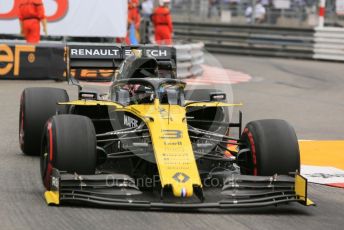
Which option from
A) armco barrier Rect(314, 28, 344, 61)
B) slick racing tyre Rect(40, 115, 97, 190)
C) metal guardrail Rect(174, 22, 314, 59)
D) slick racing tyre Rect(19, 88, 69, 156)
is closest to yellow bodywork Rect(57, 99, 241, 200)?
slick racing tyre Rect(40, 115, 97, 190)

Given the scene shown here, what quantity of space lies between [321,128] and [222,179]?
579cm

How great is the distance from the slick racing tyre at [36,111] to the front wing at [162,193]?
232 cm

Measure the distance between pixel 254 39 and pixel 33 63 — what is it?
11671 mm

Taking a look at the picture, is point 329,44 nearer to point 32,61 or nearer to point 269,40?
point 269,40

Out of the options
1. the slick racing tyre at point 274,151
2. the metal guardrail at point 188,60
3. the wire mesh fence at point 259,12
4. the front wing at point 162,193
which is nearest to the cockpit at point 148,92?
the slick racing tyre at point 274,151

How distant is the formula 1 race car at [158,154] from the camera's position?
751 cm

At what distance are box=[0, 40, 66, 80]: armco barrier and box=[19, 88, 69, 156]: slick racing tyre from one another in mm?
8950

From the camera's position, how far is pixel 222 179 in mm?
8391

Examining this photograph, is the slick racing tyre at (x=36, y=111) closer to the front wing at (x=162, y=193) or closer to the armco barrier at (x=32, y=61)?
the front wing at (x=162, y=193)

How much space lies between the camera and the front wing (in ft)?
24.3

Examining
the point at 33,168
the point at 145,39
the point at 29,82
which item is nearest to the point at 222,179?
the point at 33,168

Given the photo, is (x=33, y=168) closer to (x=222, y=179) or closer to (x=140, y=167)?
(x=140, y=167)

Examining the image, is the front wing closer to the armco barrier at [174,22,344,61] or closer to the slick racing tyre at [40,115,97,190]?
the slick racing tyre at [40,115,97,190]

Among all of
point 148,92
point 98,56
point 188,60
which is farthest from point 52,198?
point 188,60
